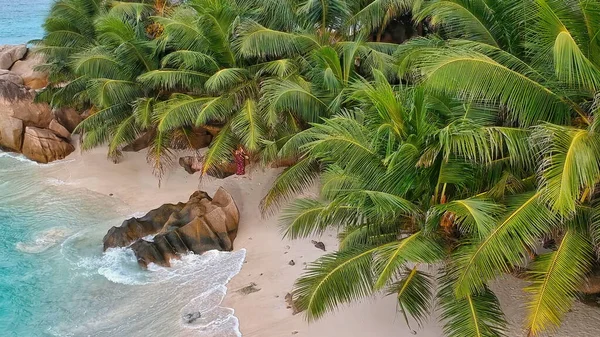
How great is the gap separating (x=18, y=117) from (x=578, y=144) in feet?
53.2

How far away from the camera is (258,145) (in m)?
10.4

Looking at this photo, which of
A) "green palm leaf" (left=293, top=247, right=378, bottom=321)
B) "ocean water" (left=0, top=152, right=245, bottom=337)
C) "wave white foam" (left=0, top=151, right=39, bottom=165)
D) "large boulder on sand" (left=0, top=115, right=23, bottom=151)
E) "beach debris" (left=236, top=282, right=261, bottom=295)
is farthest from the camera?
"large boulder on sand" (left=0, top=115, right=23, bottom=151)

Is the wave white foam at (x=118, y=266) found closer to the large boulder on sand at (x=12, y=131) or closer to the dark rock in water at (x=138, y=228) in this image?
the dark rock in water at (x=138, y=228)

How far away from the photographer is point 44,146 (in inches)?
621

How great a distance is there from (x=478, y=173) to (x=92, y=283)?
7383 mm

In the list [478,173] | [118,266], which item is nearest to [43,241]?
[118,266]

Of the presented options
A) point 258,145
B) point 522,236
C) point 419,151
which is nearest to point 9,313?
point 258,145

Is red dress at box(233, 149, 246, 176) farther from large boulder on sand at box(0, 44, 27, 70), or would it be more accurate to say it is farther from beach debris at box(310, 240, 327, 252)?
large boulder on sand at box(0, 44, 27, 70)

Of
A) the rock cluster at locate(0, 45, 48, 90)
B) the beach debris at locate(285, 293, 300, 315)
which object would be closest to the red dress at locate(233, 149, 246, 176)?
the beach debris at locate(285, 293, 300, 315)

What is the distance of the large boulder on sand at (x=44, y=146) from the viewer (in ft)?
51.7

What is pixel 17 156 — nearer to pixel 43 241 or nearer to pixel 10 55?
pixel 43 241

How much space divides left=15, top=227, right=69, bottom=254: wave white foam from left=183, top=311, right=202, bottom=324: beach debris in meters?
4.61

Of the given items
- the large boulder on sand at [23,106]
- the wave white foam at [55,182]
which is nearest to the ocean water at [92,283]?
the wave white foam at [55,182]

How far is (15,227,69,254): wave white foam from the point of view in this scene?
11320 mm
